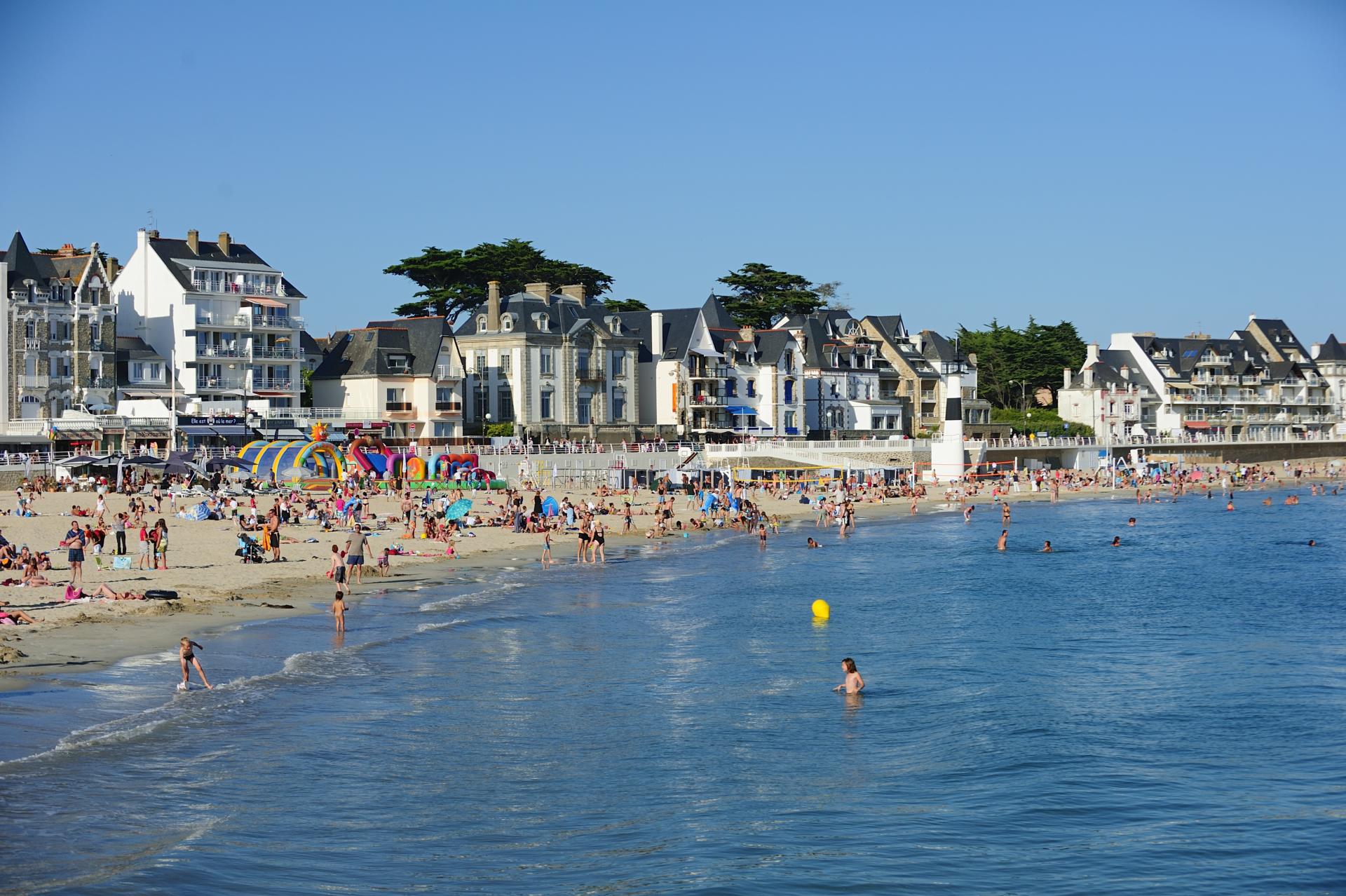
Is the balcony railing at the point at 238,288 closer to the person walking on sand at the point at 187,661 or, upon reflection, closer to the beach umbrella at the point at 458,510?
the beach umbrella at the point at 458,510

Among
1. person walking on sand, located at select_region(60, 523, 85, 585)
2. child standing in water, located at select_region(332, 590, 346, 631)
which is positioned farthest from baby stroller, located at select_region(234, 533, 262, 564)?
child standing in water, located at select_region(332, 590, 346, 631)

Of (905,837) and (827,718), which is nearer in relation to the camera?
(905,837)

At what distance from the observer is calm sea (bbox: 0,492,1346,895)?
48.1 feet

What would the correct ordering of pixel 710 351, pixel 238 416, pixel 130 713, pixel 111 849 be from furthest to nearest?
pixel 710 351, pixel 238 416, pixel 130 713, pixel 111 849

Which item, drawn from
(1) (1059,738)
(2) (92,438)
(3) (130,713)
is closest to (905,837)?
(1) (1059,738)

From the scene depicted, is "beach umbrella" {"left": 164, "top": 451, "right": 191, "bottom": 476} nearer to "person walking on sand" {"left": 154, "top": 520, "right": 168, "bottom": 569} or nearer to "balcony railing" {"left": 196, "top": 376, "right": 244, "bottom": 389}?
"balcony railing" {"left": 196, "top": 376, "right": 244, "bottom": 389}

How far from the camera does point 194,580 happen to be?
33625mm

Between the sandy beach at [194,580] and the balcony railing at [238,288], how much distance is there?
23.7 metres

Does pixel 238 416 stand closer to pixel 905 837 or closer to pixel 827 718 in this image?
pixel 827 718

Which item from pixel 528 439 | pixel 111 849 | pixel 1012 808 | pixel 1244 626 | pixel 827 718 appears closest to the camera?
pixel 111 849

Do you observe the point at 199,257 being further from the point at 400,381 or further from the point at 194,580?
the point at 194,580

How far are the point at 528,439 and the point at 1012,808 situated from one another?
59601 mm

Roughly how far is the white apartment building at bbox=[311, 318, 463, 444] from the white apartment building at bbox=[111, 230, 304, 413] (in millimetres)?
2674

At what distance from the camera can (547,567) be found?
42406mm
